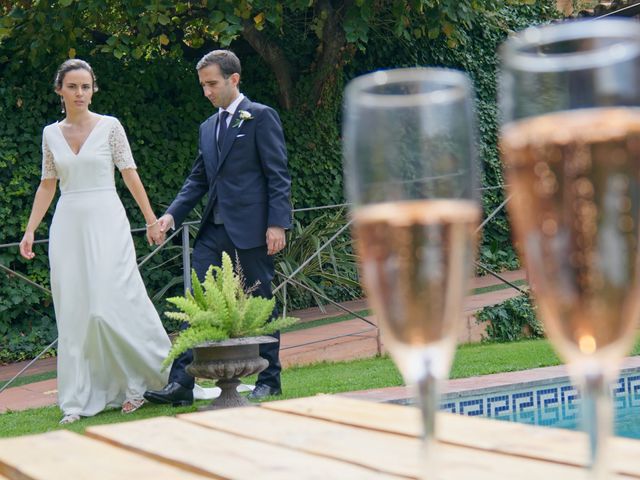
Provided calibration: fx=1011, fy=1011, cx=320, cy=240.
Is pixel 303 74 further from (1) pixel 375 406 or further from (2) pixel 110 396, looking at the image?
(1) pixel 375 406

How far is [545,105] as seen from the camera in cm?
58

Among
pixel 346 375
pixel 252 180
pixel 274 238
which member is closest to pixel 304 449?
pixel 274 238

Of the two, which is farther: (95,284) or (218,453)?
(95,284)

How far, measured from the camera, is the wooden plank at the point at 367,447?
3.59 feet

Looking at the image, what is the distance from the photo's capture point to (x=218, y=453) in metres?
1.30

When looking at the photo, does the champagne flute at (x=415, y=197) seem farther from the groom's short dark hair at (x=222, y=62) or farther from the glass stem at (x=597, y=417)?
the groom's short dark hair at (x=222, y=62)

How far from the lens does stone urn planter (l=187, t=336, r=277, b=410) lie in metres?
4.96

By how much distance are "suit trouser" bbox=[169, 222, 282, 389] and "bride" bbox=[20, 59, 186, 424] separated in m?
0.29

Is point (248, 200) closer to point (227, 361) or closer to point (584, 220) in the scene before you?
point (227, 361)

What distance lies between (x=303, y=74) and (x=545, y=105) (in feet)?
32.7

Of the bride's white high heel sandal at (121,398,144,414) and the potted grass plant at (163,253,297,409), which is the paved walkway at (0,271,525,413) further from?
the potted grass plant at (163,253,297,409)

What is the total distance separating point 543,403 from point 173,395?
1975 mm

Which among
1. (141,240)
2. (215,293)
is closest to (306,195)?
(141,240)

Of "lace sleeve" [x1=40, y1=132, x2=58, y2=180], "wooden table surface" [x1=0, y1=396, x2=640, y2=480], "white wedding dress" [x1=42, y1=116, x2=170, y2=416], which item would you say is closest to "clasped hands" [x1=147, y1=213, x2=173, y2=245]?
"white wedding dress" [x1=42, y1=116, x2=170, y2=416]
